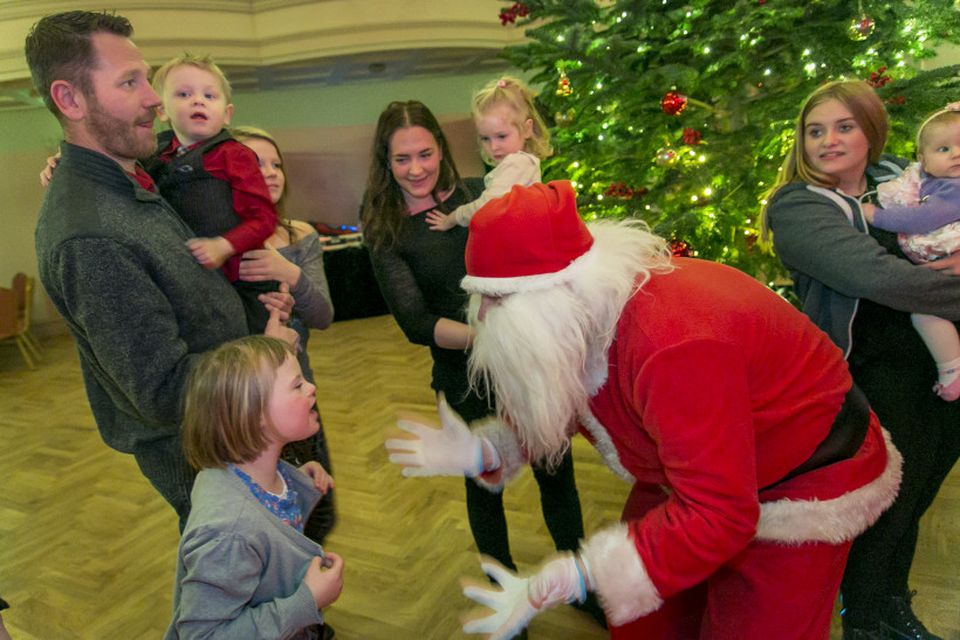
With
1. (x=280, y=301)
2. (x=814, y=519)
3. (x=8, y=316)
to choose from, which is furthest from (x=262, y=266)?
(x=8, y=316)

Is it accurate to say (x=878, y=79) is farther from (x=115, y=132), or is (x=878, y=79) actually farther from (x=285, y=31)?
(x=285, y=31)

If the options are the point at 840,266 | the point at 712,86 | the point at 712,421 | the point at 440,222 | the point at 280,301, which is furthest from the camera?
the point at 712,86

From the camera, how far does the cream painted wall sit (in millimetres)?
7047

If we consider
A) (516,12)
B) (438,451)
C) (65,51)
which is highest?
(516,12)

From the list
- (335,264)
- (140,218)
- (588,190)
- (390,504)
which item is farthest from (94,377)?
(335,264)

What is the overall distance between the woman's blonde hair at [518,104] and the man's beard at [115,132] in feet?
3.80

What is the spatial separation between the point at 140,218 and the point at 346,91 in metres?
6.92

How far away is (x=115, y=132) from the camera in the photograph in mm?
1307

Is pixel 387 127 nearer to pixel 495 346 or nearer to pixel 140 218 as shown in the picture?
pixel 140 218

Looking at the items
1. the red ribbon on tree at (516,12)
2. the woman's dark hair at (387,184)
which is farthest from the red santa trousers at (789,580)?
the red ribbon on tree at (516,12)

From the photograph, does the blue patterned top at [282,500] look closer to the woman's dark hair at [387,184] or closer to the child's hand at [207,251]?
the child's hand at [207,251]

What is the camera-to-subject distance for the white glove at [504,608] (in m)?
1.00

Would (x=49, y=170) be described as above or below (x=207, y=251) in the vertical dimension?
above

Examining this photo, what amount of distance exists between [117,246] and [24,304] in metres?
6.27
